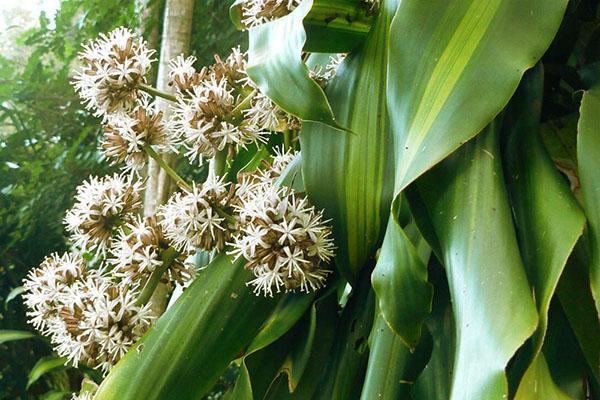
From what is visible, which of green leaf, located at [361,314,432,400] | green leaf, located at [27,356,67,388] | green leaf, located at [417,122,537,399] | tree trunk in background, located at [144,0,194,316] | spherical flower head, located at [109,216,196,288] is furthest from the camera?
green leaf, located at [27,356,67,388]

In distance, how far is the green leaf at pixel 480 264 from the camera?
1.05ft

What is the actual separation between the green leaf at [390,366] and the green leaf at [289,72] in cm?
14

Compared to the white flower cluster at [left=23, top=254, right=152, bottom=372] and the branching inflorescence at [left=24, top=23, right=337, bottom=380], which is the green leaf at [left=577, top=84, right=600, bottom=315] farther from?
the white flower cluster at [left=23, top=254, right=152, bottom=372]

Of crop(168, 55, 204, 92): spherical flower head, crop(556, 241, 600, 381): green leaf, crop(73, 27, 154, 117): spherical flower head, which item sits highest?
crop(73, 27, 154, 117): spherical flower head

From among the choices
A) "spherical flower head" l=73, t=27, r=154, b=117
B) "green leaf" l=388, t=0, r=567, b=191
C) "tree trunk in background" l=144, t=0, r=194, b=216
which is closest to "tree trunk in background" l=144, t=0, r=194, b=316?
"tree trunk in background" l=144, t=0, r=194, b=216

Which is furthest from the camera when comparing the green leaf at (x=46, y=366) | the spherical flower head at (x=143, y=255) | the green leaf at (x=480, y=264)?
the green leaf at (x=46, y=366)

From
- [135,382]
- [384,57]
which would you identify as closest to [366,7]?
[384,57]

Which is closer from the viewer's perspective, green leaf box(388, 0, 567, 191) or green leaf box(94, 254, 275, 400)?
green leaf box(388, 0, 567, 191)

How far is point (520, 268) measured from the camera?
0.36m

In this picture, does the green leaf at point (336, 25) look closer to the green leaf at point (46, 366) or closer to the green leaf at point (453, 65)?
the green leaf at point (453, 65)

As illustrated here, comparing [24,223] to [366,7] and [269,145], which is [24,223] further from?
[366,7]

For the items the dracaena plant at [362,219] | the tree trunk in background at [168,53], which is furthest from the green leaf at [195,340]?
the tree trunk in background at [168,53]

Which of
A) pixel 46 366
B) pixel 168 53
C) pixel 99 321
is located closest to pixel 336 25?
pixel 99 321

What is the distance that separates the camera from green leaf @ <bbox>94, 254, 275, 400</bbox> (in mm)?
494
